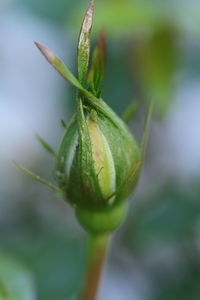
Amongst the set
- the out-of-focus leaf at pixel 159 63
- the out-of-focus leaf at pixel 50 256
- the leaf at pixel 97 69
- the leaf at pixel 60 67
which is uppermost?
the leaf at pixel 60 67

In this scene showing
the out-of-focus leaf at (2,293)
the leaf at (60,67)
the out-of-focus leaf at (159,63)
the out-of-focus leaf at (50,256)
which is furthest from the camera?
the out-of-focus leaf at (159,63)

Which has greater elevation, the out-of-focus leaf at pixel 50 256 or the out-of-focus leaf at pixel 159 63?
the out-of-focus leaf at pixel 159 63

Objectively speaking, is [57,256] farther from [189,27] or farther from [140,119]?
[189,27]

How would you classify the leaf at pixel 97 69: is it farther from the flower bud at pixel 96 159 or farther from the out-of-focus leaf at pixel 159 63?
the out-of-focus leaf at pixel 159 63

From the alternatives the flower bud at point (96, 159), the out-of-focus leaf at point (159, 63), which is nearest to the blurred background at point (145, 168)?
the out-of-focus leaf at point (159, 63)

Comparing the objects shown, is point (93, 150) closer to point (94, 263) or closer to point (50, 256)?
point (94, 263)

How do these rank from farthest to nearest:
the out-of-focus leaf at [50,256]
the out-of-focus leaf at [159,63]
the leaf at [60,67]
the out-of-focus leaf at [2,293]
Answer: the out-of-focus leaf at [159,63] → the out-of-focus leaf at [50,256] → the out-of-focus leaf at [2,293] → the leaf at [60,67]

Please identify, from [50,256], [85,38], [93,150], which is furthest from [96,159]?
[50,256]

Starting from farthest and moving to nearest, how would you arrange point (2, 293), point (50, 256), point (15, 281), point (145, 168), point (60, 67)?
point (145, 168), point (50, 256), point (15, 281), point (2, 293), point (60, 67)

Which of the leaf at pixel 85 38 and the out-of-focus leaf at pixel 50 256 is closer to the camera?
the leaf at pixel 85 38
